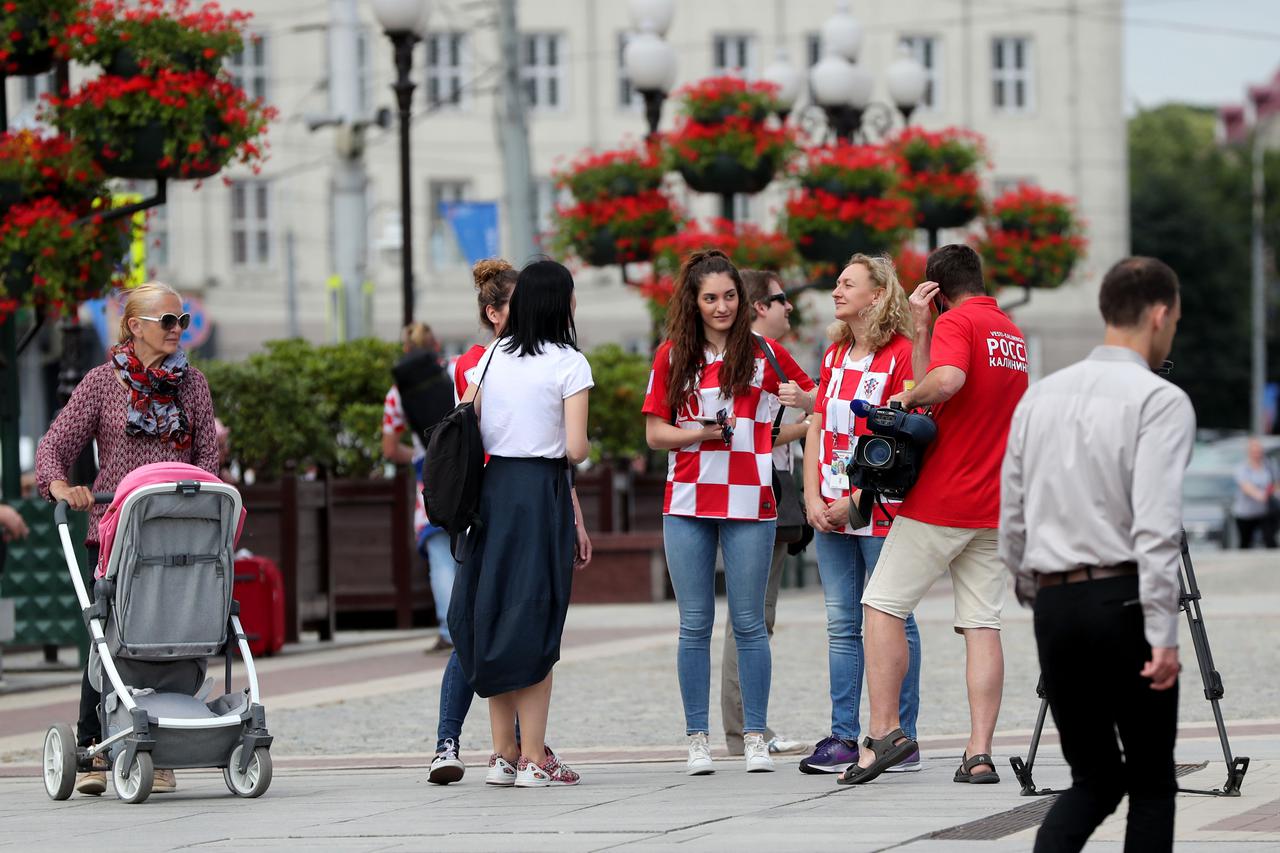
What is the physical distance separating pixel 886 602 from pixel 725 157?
49.0 feet

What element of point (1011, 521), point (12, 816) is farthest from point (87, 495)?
point (1011, 521)

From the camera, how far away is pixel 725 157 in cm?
2244

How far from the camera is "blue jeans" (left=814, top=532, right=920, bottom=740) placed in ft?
27.2

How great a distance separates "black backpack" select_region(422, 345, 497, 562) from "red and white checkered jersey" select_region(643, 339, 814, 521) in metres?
0.69

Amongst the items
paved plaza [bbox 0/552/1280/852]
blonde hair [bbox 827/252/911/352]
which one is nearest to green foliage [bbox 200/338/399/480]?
paved plaza [bbox 0/552/1280/852]

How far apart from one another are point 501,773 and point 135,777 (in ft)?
4.08

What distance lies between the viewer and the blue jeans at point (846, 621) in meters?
8.28

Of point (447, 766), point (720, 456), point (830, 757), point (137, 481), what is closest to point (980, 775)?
point (830, 757)

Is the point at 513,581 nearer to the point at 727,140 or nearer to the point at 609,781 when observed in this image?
the point at 609,781

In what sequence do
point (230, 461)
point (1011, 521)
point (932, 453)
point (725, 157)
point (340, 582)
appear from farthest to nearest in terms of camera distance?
1. point (725, 157)
2. point (340, 582)
3. point (230, 461)
4. point (932, 453)
5. point (1011, 521)

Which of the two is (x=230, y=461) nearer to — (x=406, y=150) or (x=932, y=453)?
(x=406, y=150)

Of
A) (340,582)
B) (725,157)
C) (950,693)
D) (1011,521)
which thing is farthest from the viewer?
(725,157)

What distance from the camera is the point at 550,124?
51469 mm

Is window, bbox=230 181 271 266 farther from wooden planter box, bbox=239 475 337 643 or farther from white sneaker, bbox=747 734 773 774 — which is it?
white sneaker, bbox=747 734 773 774
